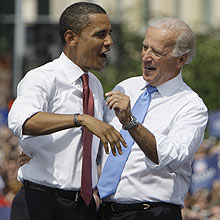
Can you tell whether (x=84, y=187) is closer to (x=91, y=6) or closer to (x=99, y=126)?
(x=99, y=126)

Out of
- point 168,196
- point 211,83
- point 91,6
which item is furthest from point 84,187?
point 211,83

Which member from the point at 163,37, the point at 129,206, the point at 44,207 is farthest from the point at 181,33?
the point at 44,207

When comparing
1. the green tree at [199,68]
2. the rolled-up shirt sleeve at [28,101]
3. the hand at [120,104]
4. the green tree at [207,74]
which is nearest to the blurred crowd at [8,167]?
the rolled-up shirt sleeve at [28,101]

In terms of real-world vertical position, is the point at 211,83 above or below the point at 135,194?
below

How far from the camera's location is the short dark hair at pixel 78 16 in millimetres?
4676

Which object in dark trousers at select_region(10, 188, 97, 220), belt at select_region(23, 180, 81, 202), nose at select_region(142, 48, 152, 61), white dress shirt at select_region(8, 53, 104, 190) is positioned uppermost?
nose at select_region(142, 48, 152, 61)

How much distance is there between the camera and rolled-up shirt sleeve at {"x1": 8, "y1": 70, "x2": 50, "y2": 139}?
4.17m

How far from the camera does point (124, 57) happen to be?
23828 mm

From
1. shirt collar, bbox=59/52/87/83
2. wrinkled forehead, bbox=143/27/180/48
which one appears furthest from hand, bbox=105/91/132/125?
wrinkled forehead, bbox=143/27/180/48

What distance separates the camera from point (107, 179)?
4.88m

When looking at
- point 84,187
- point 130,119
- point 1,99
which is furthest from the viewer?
point 1,99

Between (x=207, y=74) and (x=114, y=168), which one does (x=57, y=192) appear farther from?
(x=207, y=74)

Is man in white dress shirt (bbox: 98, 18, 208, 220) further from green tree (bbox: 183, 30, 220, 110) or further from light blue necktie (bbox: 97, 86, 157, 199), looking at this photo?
green tree (bbox: 183, 30, 220, 110)

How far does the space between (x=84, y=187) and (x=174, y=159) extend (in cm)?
60
